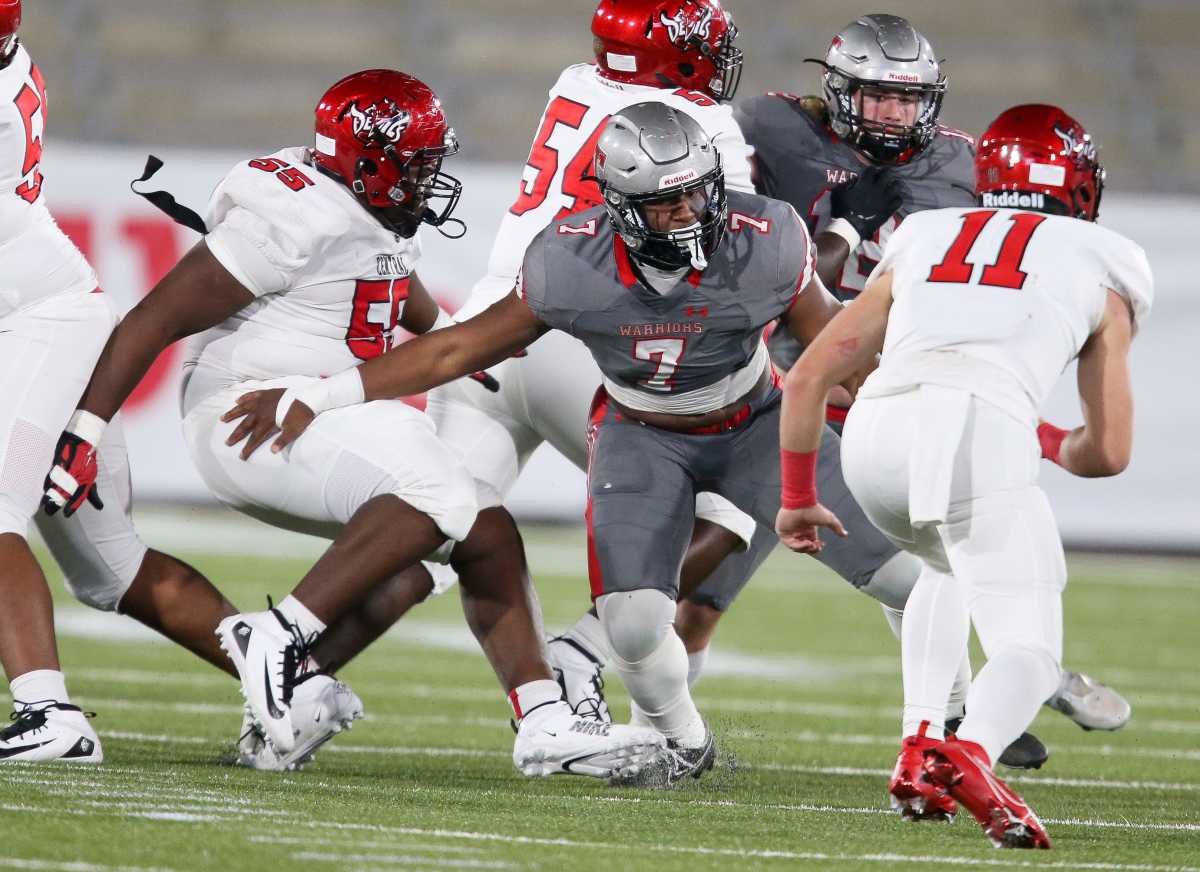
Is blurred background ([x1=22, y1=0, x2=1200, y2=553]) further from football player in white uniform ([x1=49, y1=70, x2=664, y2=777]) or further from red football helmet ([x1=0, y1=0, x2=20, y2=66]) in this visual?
red football helmet ([x1=0, y1=0, x2=20, y2=66])

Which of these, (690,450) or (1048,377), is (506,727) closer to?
(690,450)

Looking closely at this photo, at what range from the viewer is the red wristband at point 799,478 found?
130 inches

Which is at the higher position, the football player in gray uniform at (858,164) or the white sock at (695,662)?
the football player in gray uniform at (858,164)

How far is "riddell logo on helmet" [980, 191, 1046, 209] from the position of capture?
330 centimetres

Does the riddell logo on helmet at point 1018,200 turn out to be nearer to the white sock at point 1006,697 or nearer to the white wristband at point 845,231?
the white sock at point 1006,697

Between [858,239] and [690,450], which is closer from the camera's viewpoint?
[690,450]

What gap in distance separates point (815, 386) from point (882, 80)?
1529 mm

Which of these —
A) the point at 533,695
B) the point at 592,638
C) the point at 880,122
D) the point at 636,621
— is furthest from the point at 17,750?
the point at 880,122

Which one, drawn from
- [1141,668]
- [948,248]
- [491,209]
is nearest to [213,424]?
[948,248]

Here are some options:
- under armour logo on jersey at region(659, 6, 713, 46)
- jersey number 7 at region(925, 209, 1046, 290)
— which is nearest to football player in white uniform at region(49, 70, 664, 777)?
under armour logo on jersey at region(659, 6, 713, 46)

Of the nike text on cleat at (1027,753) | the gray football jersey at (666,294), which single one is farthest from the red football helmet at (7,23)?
the nike text on cleat at (1027,753)

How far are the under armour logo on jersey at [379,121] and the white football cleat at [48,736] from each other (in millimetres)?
1316

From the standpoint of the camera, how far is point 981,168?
11.0 feet

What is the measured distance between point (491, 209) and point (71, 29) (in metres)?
3.23
